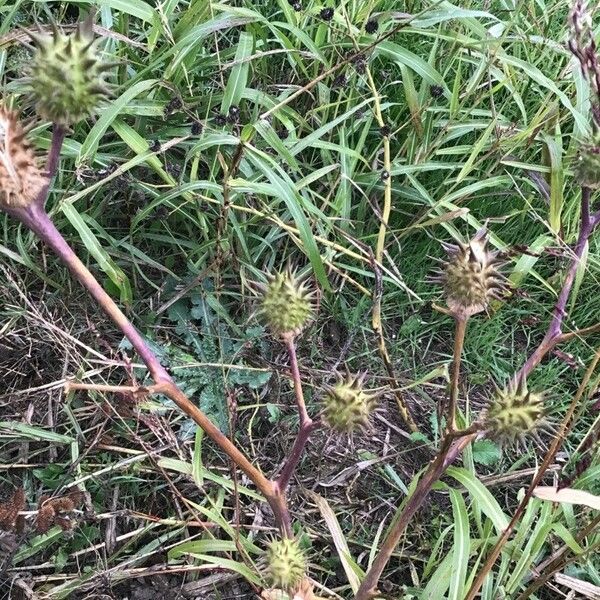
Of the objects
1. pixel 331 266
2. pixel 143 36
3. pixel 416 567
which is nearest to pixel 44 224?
pixel 331 266

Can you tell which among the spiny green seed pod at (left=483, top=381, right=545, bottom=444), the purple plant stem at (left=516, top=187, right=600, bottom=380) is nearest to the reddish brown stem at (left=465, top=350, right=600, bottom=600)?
the purple plant stem at (left=516, top=187, right=600, bottom=380)

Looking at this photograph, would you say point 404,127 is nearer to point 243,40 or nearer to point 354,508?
point 243,40

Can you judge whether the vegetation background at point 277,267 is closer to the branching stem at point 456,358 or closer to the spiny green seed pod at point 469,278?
the branching stem at point 456,358

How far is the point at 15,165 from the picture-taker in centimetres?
115

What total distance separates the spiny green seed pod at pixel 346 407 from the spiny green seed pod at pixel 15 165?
74 cm

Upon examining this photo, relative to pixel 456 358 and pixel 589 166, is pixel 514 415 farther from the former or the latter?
pixel 589 166

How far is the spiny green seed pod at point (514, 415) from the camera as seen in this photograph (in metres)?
1.49

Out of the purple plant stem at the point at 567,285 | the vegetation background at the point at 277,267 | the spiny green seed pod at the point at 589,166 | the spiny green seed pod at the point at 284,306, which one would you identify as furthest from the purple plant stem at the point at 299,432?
the spiny green seed pod at the point at 589,166

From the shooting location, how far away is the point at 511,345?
2.80 meters

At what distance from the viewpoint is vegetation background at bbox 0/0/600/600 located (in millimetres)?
2355

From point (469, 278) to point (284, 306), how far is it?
0.41 m

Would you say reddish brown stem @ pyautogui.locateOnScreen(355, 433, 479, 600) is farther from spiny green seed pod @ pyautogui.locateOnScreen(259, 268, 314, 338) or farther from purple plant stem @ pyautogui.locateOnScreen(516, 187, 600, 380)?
spiny green seed pod @ pyautogui.locateOnScreen(259, 268, 314, 338)

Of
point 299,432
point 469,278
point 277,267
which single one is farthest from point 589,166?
point 277,267

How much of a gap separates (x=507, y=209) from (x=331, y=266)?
2.63 ft
